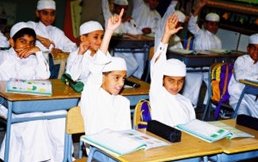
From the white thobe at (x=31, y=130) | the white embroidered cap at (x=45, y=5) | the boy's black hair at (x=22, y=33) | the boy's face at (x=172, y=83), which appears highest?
the white embroidered cap at (x=45, y=5)

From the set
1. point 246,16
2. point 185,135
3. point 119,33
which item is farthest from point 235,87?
point 246,16

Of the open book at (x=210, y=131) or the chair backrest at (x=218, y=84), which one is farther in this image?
the chair backrest at (x=218, y=84)

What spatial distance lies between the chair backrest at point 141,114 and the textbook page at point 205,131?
0.99 ft

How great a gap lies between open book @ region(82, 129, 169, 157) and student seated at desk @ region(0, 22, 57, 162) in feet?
4.85

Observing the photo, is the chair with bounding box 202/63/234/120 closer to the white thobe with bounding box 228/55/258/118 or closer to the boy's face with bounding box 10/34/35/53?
the white thobe with bounding box 228/55/258/118

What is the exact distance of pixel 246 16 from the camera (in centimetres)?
994

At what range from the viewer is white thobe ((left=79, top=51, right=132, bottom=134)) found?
11.3 ft

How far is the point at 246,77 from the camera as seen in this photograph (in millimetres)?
6094

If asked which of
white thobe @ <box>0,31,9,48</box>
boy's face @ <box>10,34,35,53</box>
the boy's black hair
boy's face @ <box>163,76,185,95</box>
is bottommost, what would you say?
boy's face @ <box>163,76,185,95</box>

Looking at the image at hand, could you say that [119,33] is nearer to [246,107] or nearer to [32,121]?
[246,107]

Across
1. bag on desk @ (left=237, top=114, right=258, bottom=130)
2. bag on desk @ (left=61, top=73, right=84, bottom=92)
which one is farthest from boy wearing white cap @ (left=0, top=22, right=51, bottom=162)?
bag on desk @ (left=237, top=114, right=258, bottom=130)

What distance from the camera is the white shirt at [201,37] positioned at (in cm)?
800

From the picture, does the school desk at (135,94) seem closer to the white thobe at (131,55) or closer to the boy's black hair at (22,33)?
the boy's black hair at (22,33)

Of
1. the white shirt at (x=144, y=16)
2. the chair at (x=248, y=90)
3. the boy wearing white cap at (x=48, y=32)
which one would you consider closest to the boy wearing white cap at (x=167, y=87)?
the chair at (x=248, y=90)
